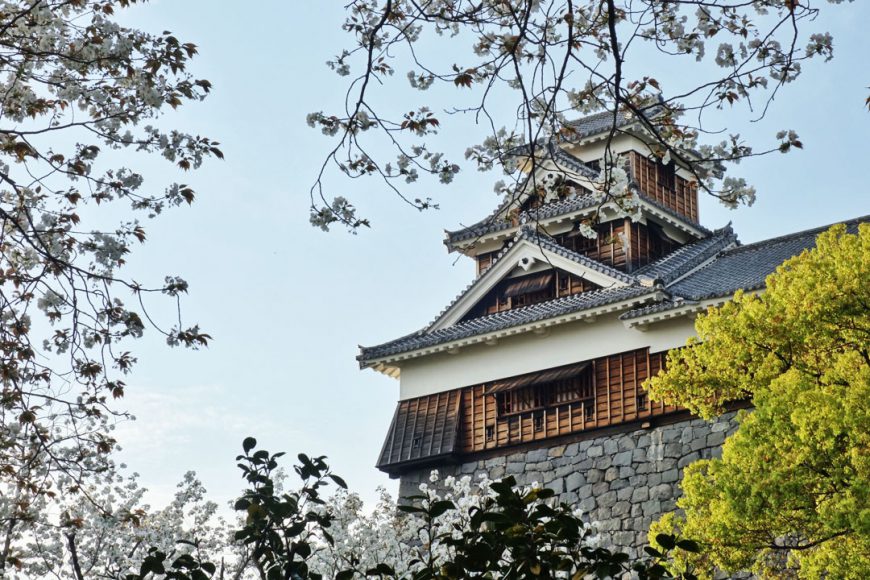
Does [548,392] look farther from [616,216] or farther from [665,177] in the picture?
[665,177]

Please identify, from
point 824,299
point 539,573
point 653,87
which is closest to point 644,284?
point 824,299

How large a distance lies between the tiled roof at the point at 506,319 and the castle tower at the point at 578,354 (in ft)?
0.12

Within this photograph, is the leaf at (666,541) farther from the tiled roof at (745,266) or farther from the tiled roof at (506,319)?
the tiled roof at (506,319)

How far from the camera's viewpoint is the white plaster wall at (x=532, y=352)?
2083 centimetres

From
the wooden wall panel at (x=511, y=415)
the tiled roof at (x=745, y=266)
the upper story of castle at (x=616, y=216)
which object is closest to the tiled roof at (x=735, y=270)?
the tiled roof at (x=745, y=266)

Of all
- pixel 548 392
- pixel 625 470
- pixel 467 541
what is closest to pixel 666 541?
pixel 467 541

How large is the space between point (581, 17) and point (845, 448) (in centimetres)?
715

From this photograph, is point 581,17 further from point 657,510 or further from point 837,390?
point 657,510

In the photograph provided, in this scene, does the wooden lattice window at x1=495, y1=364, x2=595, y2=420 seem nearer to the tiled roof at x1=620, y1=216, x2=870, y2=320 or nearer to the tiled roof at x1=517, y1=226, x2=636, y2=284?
the tiled roof at x1=620, y1=216, x2=870, y2=320

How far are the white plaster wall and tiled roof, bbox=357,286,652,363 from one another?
1.36ft

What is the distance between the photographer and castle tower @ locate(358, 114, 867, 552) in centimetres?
2045

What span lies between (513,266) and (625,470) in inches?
198

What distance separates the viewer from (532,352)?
73.3 ft

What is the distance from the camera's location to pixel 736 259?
2327 cm
